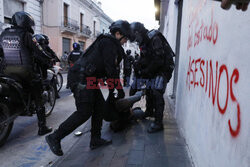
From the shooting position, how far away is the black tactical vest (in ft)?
9.62

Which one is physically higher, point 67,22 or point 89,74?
point 67,22

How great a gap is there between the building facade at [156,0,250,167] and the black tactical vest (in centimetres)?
238

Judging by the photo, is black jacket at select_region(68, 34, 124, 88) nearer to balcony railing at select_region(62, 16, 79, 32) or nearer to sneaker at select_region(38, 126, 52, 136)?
sneaker at select_region(38, 126, 52, 136)

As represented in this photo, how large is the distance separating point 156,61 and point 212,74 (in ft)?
4.81

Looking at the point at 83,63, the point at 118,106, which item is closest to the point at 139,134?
the point at 118,106

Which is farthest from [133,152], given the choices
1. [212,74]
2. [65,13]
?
[65,13]

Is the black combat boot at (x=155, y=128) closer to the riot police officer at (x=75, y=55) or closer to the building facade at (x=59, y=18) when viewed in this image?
the riot police officer at (x=75, y=55)

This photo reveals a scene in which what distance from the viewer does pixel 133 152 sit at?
2504mm

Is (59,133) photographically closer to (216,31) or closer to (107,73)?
(107,73)

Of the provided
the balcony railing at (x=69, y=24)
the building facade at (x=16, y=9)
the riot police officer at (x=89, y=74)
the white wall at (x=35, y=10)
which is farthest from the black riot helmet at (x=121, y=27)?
the balcony railing at (x=69, y=24)

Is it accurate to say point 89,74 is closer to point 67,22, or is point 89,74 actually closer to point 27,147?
point 27,147

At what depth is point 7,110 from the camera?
9.20 ft

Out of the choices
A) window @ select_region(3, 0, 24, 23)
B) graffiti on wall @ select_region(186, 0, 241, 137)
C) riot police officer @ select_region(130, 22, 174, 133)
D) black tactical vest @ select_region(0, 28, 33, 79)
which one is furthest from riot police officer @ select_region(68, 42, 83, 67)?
window @ select_region(3, 0, 24, 23)

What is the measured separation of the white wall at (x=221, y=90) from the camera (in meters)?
1.15
